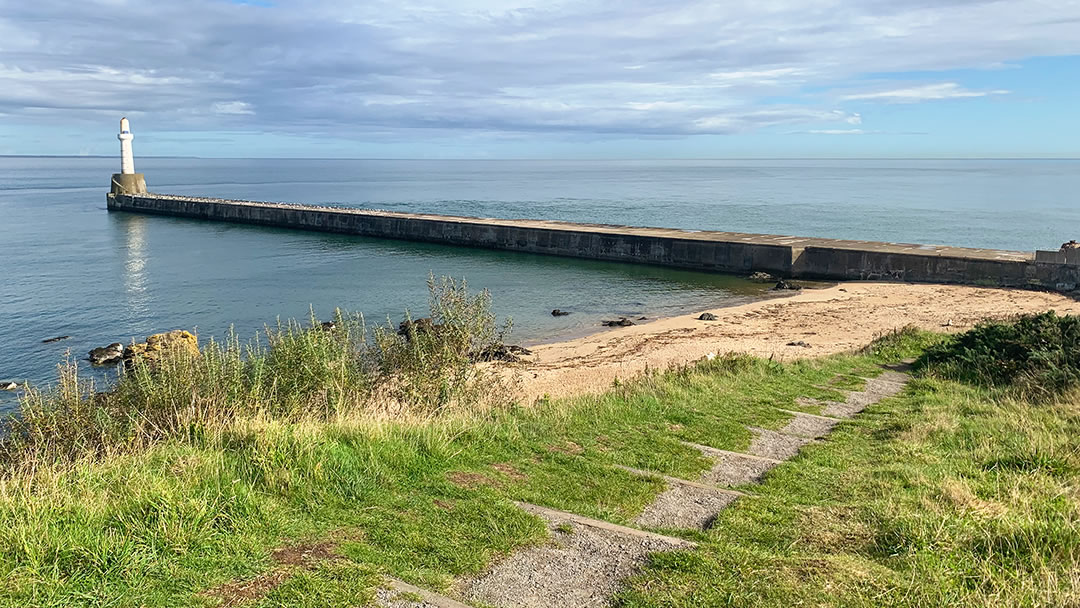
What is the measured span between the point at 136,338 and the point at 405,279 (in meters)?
13.1

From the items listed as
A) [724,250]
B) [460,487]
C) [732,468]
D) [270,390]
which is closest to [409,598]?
[460,487]

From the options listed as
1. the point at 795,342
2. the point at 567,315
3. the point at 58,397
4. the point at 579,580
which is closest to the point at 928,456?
the point at 579,580

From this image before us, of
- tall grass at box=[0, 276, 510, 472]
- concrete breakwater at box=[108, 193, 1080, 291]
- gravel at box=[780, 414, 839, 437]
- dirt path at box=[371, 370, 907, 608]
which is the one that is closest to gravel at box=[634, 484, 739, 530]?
dirt path at box=[371, 370, 907, 608]

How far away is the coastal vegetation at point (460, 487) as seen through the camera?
14.3ft

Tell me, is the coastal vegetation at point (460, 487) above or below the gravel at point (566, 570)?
above

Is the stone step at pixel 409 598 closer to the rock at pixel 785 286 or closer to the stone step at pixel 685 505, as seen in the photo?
the stone step at pixel 685 505

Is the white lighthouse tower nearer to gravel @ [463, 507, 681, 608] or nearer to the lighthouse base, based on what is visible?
the lighthouse base

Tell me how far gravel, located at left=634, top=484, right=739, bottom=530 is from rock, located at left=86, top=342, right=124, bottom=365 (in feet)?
52.2

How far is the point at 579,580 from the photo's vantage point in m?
4.63

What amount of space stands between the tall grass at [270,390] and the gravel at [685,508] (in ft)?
10.2

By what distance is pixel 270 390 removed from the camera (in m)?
8.96

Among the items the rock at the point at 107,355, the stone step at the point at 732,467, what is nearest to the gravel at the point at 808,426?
the stone step at the point at 732,467

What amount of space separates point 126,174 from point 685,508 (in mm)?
77772

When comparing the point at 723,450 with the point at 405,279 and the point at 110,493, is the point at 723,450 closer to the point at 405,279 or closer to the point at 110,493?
the point at 110,493
